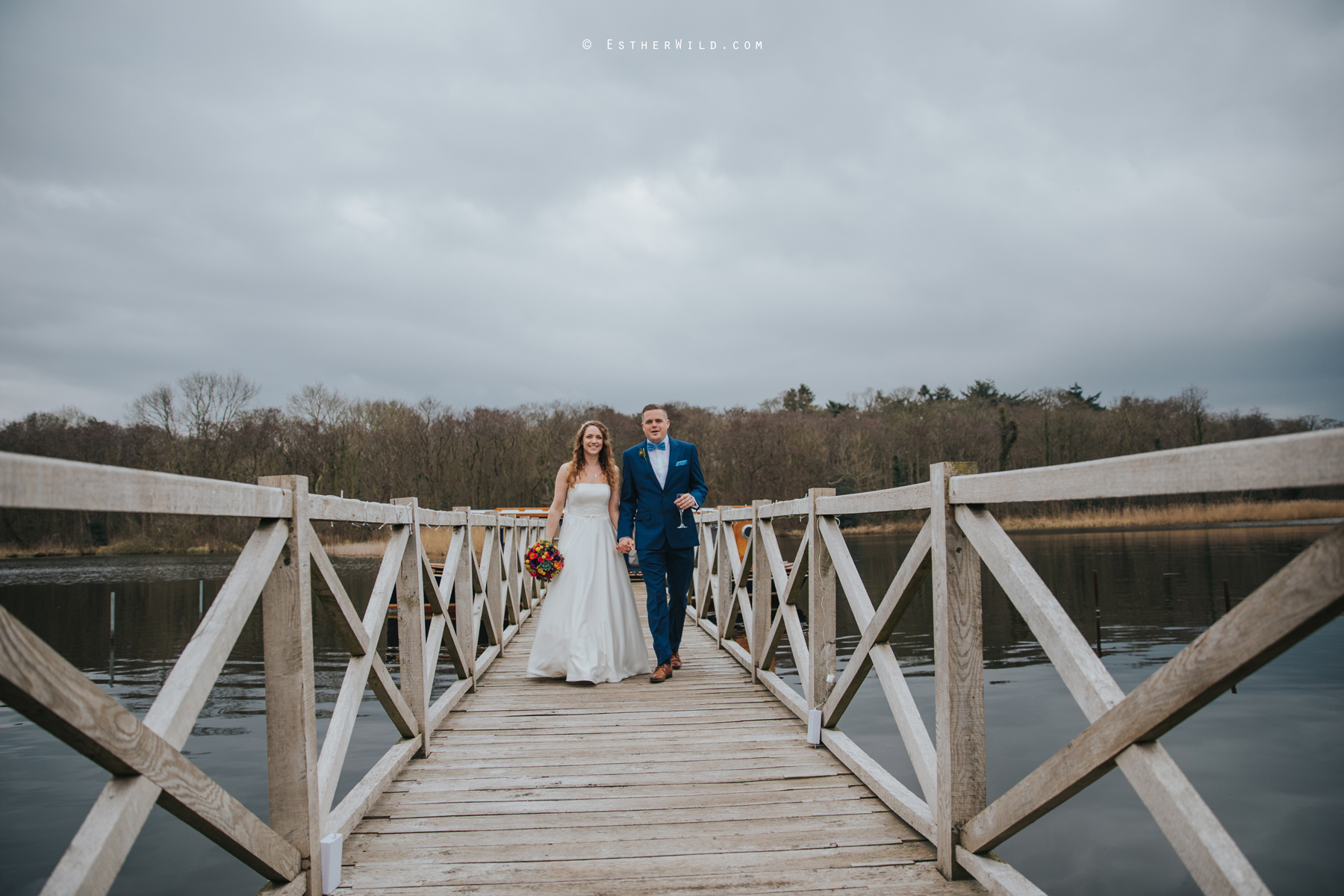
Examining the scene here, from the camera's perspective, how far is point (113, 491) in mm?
1397

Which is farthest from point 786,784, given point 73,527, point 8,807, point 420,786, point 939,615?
point 73,527

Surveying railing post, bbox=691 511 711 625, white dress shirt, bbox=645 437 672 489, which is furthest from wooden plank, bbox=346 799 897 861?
railing post, bbox=691 511 711 625

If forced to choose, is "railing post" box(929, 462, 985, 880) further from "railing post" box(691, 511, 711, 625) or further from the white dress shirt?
"railing post" box(691, 511, 711, 625)

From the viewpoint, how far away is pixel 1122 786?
6234 millimetres

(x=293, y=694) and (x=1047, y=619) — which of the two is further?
(x=293, y=694)

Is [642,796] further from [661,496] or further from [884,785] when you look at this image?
[661,496]

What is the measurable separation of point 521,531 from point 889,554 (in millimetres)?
17356

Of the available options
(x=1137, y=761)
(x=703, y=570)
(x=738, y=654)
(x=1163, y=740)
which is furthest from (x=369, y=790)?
(x=1163, y=740)

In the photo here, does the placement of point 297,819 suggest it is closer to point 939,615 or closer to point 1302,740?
point 939,615

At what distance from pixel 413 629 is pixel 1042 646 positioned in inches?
106

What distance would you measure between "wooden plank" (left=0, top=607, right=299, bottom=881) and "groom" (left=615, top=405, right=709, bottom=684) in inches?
136

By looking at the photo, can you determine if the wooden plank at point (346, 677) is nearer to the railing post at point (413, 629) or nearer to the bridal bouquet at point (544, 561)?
the railing post at point (413, 629)

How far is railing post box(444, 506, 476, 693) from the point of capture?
488 cm

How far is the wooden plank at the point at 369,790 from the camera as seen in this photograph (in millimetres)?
2516
